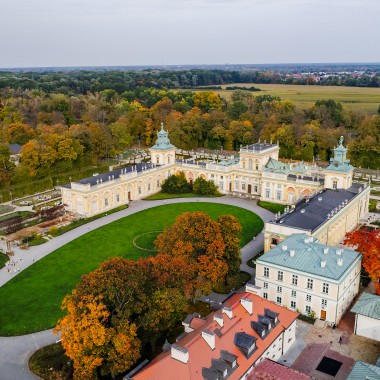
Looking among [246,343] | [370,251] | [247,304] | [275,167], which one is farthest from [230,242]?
[275,167]

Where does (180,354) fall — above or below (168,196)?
above

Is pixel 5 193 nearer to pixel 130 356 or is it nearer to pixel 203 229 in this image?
pixel 203 229

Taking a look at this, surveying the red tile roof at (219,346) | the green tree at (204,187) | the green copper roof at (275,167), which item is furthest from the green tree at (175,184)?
the red tile roof at (219,346)

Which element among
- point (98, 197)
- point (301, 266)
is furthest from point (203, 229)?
point (98, 197)

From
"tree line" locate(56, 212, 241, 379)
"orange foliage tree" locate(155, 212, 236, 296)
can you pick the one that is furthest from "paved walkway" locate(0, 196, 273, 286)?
"tree line" locate(56, 212, 241, 379)

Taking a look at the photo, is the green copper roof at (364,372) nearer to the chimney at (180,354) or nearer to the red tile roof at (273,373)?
the red tile roof at (273,373)

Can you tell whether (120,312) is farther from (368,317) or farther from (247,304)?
(368,317)
